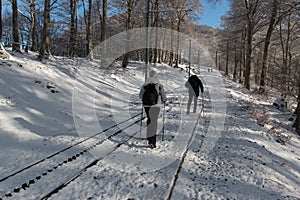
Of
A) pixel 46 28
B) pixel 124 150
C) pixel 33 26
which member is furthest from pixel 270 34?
pixel 33 26

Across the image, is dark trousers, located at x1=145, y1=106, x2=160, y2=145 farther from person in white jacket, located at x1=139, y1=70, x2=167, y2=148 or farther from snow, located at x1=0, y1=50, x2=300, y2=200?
snow, located at x1=0, y1=50, x2=300, y2=200

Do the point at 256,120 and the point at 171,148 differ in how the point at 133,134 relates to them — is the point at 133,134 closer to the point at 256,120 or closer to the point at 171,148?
the point at 171,148

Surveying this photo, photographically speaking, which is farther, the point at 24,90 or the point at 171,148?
the point at 24,90

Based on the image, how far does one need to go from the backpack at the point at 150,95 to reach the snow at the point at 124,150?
1298 millimetres

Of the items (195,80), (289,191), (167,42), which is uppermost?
(167,42)

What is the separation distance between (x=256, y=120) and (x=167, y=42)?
32.9 m

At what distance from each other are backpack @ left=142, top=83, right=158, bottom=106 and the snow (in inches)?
51.1

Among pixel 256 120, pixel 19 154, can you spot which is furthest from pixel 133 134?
pixel 256 120

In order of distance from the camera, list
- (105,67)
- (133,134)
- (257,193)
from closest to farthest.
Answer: (257,193) → (133,134) → (105,67)

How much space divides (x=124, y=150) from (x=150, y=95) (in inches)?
67.3

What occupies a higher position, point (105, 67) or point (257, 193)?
point (105, 67)

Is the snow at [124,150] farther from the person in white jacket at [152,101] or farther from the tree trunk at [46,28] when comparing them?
the tree trunk at [46,28]

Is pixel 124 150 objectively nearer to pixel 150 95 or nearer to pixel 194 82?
pixel 150 95

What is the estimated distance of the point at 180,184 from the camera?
4570 mm
